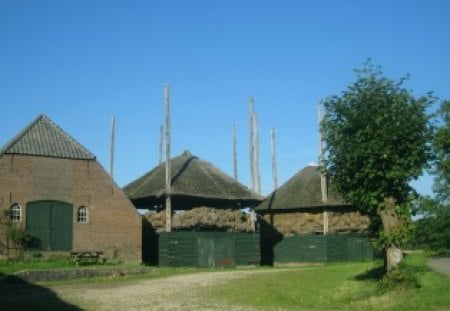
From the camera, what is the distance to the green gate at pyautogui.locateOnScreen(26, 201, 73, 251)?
30.4 m

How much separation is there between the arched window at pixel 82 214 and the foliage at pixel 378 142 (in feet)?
61.1

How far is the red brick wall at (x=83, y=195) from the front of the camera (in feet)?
99.3

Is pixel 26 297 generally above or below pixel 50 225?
below

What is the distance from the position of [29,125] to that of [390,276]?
23.7 metres

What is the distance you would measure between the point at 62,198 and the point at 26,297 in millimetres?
14119

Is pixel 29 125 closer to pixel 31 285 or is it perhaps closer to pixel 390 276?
pixel 31 285

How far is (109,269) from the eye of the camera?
2694 cm

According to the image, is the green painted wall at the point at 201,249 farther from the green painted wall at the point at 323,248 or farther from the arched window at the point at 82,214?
the arched window at the point at 82,214

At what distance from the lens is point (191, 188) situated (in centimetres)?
3684

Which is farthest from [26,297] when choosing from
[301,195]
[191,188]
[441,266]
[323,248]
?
[301,195]

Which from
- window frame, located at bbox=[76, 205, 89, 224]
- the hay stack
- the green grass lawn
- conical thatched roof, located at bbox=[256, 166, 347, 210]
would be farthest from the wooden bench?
conical thatched roof, located at bbox=[256, 166, 347, 210]

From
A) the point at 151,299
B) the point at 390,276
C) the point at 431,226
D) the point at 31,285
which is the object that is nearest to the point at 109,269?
the point at 31,285

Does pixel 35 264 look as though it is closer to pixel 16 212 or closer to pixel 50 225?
pixel 50 225

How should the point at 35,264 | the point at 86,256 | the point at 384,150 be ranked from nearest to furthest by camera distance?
the point at 384,150, the point at 35,264, the point at 86,256
